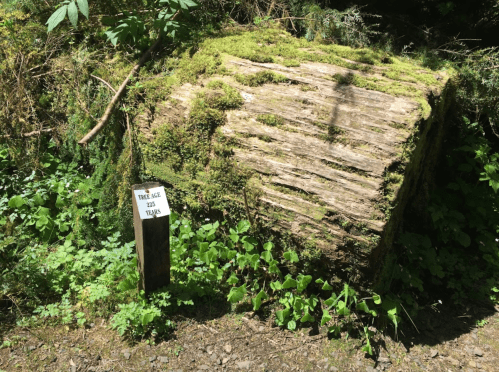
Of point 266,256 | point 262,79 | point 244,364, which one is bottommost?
point 244,364

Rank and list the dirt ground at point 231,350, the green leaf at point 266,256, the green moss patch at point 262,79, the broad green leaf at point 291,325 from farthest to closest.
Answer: the green moss patch at point 262,79 → the green leaf at point 266,256 → the broad green leaf at point 291,325 → the dirt ground at point 231,350

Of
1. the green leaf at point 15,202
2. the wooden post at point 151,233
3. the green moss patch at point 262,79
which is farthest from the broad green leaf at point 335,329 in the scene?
the green leaf at point 15,202

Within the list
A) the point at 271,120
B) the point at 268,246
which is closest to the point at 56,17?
the point at 271,120

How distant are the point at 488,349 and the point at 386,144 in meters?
1.98

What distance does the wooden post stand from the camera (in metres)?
2.79

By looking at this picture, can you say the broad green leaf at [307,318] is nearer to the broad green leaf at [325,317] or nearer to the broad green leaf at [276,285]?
the broad green leaf at [325,317]

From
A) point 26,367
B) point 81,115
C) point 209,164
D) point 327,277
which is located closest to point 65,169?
point 81,115

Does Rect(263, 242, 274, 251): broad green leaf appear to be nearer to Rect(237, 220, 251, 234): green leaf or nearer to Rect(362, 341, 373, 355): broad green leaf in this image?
Rect(237, 220, 251, 234): green leaf

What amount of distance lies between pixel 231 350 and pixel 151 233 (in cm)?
109

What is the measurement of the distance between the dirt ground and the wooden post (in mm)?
422

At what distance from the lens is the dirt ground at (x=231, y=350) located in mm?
2896

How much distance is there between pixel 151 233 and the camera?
2.89 meters

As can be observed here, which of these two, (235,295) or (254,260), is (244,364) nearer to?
(235,295)

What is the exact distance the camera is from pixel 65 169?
4.33 metres
